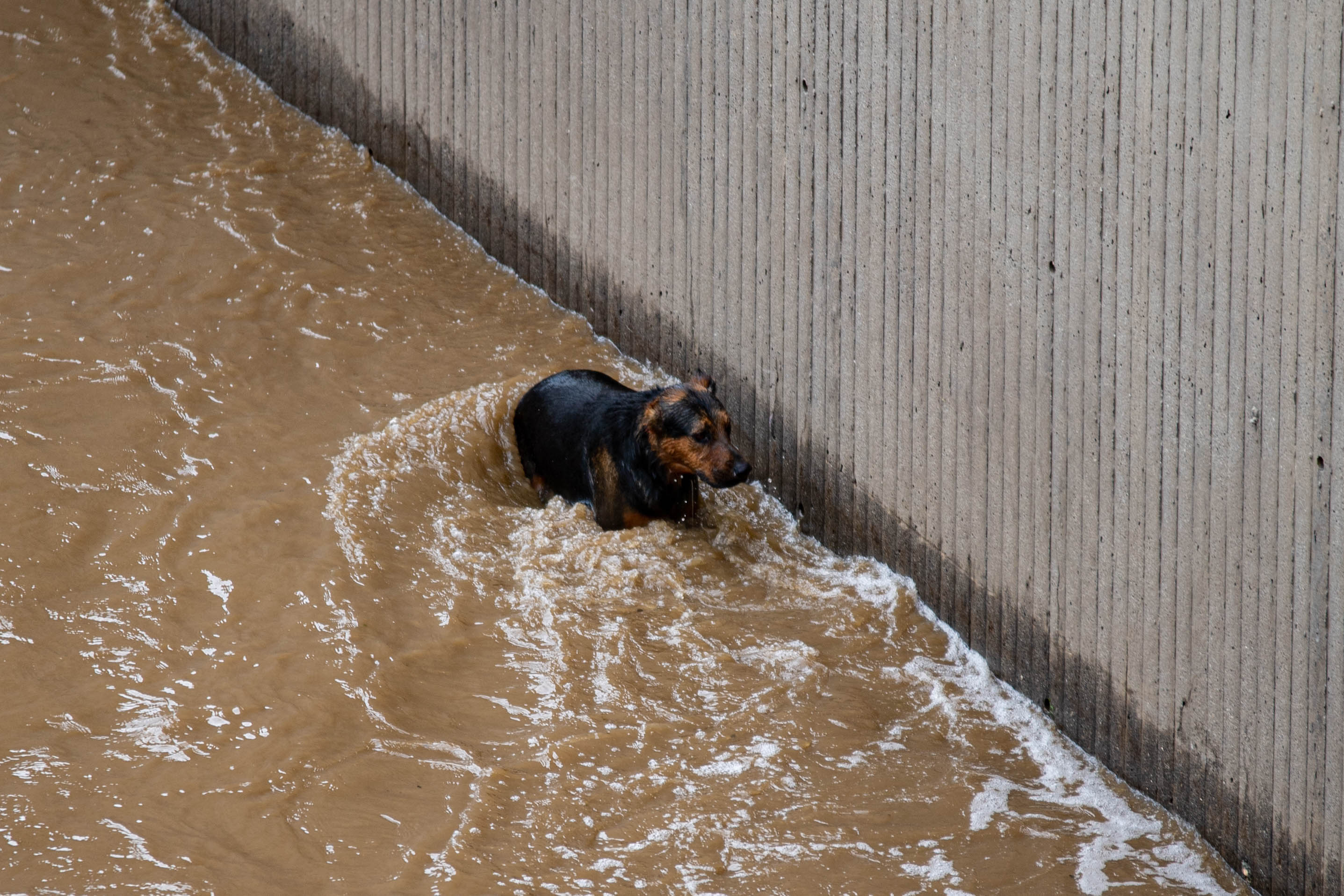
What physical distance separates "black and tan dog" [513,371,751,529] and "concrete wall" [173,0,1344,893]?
654 mm

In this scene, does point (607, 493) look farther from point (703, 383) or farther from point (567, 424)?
point (703, 383)

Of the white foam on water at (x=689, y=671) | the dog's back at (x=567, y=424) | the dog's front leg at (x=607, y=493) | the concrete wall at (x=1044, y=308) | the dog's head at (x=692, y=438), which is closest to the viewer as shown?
the concrete wall at (x=1044, y=308)

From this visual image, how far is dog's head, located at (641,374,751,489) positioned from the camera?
251 inches

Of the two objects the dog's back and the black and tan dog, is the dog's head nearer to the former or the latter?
the black and tan dog

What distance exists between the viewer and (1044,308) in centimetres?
537

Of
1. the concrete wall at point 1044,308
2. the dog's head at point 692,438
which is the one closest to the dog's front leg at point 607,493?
the dog's head at point 692,438

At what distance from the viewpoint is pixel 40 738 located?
4.61 meters

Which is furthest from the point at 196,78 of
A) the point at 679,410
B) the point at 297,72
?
the point at 679,410

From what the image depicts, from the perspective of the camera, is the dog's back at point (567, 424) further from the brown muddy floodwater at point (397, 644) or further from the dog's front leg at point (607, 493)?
the brown muddy floodwater at point (397, 644)

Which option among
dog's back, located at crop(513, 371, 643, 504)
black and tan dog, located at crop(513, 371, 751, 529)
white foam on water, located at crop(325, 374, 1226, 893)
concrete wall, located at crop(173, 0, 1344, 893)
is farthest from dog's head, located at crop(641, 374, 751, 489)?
concrete wall, located at crop(173, 0, 1344, 893)

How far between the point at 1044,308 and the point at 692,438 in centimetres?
182

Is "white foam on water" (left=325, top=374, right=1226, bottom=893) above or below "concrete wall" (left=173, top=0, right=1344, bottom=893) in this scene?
below

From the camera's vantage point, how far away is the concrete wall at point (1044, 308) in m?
4.33

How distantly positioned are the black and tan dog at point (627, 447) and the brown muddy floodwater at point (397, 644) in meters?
0.16
